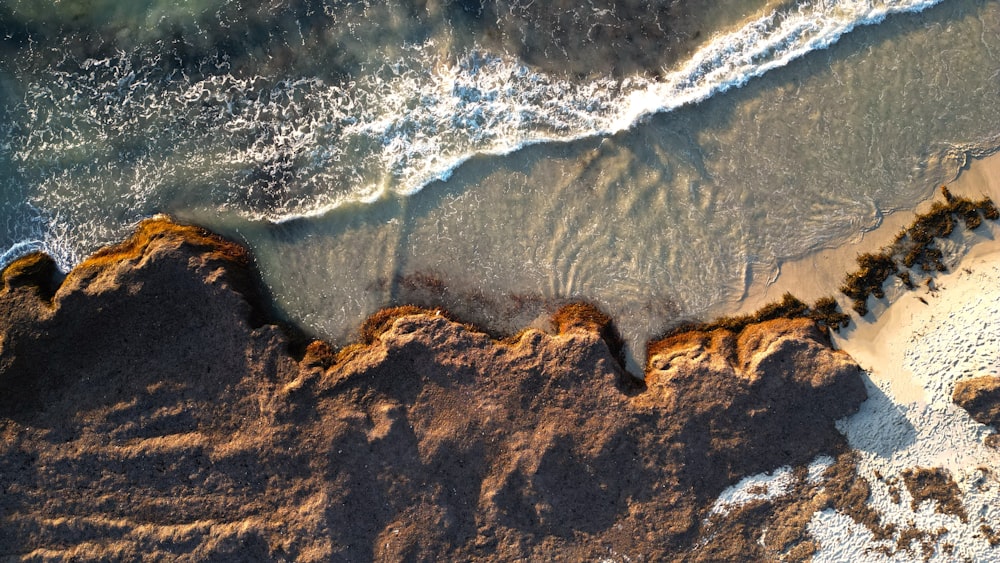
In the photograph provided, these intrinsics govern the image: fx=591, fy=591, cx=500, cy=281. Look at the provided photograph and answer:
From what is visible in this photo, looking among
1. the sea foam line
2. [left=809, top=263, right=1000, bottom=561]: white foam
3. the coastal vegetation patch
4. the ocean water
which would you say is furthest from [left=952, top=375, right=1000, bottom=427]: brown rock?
the sea foam line

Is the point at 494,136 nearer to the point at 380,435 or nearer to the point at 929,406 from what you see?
the point at 380,435

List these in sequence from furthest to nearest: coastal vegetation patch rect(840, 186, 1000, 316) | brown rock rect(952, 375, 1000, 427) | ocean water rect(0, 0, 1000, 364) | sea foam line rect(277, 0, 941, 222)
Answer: sea foam line rect(277, 0, 941, 222) → ocean water rect(0, 0, 1000, 364) → coastal vegetation patch rect(840, 186, 1000, 316) → brown rock rect(952, 375, 1000, 427)

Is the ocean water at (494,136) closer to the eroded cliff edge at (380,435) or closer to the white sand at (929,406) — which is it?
the eroded cliff edge at (380,435)

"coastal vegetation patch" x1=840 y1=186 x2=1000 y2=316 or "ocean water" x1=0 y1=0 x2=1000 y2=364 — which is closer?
"coastal vegetation patch" x1=840 y1=186 x2=1000 y2=316

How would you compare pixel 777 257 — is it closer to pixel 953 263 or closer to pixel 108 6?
pixel 953 263

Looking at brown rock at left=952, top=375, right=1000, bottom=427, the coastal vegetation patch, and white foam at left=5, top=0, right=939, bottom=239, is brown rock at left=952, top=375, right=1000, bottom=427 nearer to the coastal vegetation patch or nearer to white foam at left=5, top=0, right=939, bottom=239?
the coastal vegetation patch

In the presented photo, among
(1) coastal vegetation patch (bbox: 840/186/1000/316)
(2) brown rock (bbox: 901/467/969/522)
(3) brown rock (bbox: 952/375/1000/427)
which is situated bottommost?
(2) brown rock (bbox: 901/467/969/522)

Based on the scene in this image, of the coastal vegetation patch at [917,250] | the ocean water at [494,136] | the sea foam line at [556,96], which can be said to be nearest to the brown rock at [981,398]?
the coastal vegetation patch at [917,250]
